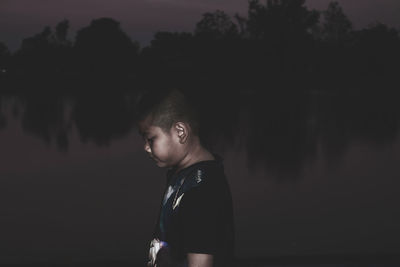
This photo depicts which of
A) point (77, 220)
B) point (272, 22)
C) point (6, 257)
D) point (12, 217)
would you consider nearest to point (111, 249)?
point (6, 257)

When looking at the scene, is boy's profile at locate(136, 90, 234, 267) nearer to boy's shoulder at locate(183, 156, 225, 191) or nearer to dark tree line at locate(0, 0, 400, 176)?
boy's shoulder at locate(183, 156, 225, 191)

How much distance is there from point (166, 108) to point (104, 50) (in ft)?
324

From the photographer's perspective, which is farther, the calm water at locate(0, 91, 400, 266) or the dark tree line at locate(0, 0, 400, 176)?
the dark tree line at locate(0, 0, 400, 176)

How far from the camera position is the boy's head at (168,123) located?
147cm

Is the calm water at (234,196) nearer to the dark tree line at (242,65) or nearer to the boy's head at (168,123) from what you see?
the boy's head at (168,123)

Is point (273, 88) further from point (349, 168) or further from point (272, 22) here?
point (349, 168)

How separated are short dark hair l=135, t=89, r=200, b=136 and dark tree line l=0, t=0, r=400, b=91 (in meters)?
62.3

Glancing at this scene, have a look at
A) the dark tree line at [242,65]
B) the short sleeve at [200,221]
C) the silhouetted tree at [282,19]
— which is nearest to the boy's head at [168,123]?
the short sleeve at [200,221]

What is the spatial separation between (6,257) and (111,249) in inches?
49.2

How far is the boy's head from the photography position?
1.47 metres

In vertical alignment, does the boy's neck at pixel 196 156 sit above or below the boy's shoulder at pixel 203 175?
above

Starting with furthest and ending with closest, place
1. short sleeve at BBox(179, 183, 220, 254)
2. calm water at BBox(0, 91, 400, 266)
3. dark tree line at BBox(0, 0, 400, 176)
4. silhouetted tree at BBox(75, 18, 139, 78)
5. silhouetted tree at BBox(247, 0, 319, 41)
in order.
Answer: silhouetted tree at BBox(75, 18, 139, 78), silhouetted tree at BBox(247, 0, 319, 41), dark tree line at BBox(0, 0, 400, 176), calm water at BBox(0, 91, 400, 266), short sleeve at BBox(179, 183, 220, 254)

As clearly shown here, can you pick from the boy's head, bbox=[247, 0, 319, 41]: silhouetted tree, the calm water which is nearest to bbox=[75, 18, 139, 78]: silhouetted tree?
bbox=[247, 0, 319, 41]: silhouetted tree

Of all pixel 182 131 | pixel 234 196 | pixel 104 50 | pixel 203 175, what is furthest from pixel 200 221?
pixel 104 50
